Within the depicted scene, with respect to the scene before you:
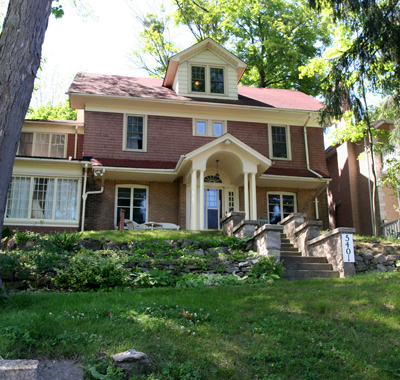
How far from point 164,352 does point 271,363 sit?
125 cm

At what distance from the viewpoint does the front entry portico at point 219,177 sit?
16344 millimetres

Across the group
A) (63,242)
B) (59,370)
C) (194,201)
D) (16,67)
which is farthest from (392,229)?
(59,370)

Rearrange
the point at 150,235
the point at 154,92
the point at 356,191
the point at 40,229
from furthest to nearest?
1. the point at 356,191
2. the point at 154,92
3. the point at 40,229
4. the point at 150,235

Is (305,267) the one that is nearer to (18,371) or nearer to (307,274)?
(307,274)

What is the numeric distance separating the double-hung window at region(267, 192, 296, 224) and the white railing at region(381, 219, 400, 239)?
3.60 metres

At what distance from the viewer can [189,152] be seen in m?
17.6

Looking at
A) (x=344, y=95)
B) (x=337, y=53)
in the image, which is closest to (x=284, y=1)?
(x=337, y=53)

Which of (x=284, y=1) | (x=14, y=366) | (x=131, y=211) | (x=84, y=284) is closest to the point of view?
(x=14, y=366)

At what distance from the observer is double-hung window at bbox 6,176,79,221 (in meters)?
17.1

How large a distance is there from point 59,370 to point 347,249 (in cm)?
816

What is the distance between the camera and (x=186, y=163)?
16766 millimetres

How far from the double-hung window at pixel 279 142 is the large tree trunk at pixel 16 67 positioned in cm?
1322

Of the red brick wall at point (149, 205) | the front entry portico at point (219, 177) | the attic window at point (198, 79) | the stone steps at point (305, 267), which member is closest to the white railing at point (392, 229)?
the front entry portico at point (219, 177)

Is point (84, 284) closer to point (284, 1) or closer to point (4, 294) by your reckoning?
point (4, 294)
